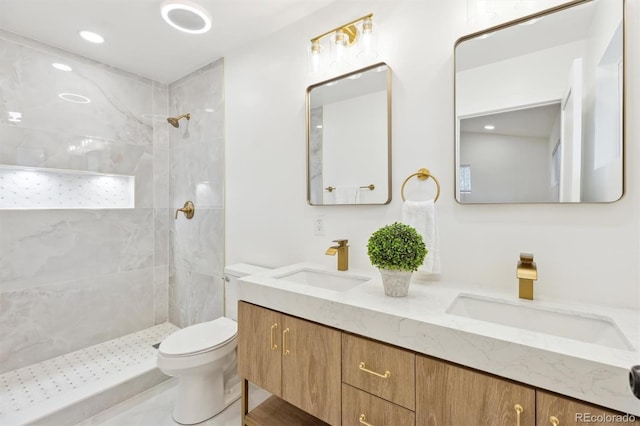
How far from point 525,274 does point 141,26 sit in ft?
8.89

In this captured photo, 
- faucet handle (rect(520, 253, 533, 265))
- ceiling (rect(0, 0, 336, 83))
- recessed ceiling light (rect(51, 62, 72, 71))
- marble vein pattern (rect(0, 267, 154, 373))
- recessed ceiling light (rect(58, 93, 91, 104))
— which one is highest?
ceiling (rect(0, 0, 336, 83))

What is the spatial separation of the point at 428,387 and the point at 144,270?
2764mm

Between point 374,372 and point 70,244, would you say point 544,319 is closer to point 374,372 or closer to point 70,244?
point 374,372

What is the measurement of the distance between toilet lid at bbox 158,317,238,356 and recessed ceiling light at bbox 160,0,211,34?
2.00 metres


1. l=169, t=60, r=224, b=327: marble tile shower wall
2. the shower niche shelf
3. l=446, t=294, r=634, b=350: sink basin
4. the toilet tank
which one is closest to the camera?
l=446, t=294, r=634, b=350: sink basin

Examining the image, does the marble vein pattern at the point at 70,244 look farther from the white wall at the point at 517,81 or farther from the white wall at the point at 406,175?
the white wall at the point at 517,81

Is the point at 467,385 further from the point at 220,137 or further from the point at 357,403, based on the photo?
the point at 220,137

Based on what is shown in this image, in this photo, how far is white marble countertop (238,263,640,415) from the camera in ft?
2.32

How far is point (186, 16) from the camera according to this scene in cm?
184

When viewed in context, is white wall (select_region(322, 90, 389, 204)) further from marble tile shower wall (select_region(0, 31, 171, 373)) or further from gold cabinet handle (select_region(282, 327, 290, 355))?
marble tile shower wall (select_region(0, 31, 171, 373))

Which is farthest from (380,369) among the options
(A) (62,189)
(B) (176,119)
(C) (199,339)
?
(A) (62,189)

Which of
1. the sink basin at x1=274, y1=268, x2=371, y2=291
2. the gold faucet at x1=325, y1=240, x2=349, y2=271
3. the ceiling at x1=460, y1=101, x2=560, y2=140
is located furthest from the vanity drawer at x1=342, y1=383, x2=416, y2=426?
the ceiling at x1=460, y1=101, x2=560, y2=140

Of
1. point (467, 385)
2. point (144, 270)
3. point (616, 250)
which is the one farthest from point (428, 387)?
point (144, 270)

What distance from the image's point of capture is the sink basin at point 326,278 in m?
1.57
